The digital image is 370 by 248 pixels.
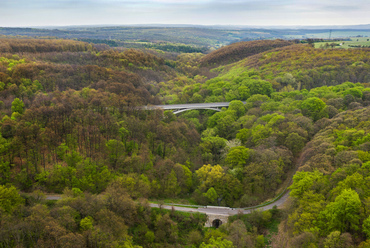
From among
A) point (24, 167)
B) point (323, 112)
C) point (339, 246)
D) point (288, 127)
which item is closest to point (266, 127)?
point (288, 127)

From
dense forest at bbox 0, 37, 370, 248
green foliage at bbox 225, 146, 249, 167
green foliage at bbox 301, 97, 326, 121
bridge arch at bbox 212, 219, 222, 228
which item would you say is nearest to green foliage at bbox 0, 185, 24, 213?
dense forest at bbox 0, 37, 370, 248

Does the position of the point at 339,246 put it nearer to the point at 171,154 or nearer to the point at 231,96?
the point at 171,154

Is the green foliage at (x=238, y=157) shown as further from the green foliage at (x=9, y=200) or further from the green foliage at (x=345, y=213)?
the green foliage at (x=9, y=200)

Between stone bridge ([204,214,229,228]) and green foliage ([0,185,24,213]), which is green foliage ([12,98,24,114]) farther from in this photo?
stone bridge ([204,214,229,228])

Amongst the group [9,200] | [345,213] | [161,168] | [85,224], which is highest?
[9,200]

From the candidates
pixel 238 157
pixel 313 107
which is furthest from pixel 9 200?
pixel 313 107

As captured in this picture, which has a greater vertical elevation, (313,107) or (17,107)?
(17,107)

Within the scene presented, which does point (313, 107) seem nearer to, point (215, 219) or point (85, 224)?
point (215, 219)

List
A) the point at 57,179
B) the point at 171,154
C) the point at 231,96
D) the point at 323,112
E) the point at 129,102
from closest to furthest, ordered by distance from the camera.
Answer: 1. the point at 57,179
2. the point at 171,154
3. the point at 129,102
4. the point at 323,112
5. the point at 231,96
